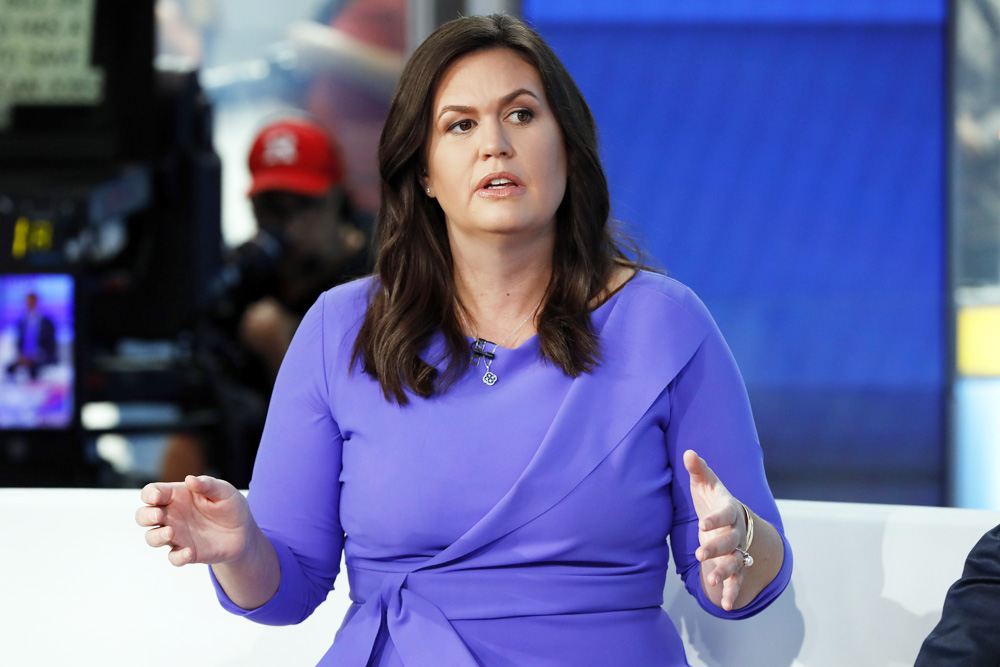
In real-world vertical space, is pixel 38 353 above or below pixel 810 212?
below

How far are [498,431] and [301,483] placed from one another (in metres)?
0.29

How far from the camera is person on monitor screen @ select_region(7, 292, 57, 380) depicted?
3363 mm

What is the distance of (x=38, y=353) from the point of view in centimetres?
339

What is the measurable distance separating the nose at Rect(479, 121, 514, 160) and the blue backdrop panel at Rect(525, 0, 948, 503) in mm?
2185

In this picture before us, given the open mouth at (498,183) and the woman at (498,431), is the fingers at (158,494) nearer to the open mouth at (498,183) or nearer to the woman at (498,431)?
the woman at (498,431)

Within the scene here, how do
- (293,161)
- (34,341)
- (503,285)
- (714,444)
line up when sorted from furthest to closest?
(293,161), (34,341), (503,285), (714,444)

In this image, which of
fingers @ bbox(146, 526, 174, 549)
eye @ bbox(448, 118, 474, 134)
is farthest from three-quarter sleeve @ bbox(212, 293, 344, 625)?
eye @ bbox(448, 118, 474, 134)

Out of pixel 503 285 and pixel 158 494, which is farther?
pixel 503 285

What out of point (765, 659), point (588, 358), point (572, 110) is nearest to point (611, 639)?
point (588, 358)

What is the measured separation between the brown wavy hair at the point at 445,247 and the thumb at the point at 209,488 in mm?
260

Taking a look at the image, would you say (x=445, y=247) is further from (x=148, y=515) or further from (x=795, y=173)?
(x=795, y=173)

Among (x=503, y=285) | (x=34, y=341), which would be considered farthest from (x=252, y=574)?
(x=34, y=341)

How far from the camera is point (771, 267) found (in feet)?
11.7

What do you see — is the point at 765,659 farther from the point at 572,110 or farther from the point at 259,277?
the point at 259,277
